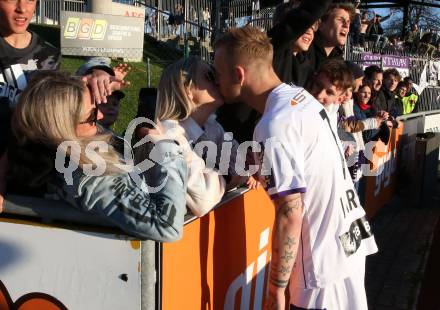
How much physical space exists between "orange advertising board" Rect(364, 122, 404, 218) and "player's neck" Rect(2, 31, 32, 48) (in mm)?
4106

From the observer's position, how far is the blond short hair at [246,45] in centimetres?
228

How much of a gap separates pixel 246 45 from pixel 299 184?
0.67 m

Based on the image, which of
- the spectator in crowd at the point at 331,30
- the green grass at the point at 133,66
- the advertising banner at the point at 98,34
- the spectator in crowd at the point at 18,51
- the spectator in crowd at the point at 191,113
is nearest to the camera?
the spectator in crowd at the point at 191,113

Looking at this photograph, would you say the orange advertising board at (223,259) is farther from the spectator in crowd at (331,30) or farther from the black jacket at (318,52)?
the spectator in crowd at (331,30)

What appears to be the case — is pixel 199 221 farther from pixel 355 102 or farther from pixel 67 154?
pixel 355 102

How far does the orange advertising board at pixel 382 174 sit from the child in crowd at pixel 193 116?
3.91 m

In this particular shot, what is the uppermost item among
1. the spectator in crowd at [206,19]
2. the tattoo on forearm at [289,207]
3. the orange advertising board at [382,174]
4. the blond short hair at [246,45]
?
the spectator in crowd at [206,19]

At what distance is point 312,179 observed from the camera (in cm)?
220

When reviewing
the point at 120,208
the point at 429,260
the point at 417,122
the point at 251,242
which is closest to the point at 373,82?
the point at 417,122

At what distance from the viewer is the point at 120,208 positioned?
1873 mm

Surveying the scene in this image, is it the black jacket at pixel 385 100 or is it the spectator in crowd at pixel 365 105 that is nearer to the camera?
the spectator in crowd at pixel 365 105

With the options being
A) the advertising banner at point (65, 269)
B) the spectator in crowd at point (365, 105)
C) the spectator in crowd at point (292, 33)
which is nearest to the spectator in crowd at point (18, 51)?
the advertising banner at point (65, 269)

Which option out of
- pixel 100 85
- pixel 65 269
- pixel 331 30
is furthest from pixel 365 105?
pixel 65 269

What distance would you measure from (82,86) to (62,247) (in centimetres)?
64
